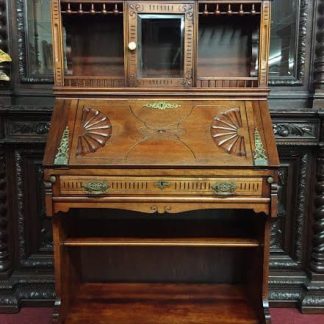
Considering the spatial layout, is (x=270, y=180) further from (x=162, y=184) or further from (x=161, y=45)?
(x=161, y=45)

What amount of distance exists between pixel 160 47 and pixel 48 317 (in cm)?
172

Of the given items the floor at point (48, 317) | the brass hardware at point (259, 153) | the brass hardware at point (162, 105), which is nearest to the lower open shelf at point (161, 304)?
the floor at point (48, 317)

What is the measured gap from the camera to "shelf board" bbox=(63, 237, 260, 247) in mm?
2016

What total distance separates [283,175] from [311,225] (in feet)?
1.17

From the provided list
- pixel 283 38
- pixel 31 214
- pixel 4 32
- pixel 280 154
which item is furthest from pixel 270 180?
pixel 4 32

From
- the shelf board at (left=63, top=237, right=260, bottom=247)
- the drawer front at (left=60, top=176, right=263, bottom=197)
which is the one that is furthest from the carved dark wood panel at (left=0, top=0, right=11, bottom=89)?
the shelf board at (left=63, top=237, right=260, bottom=247)

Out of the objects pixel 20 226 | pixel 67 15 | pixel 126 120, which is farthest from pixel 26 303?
pixel 67 15

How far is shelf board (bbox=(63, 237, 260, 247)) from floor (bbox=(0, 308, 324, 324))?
64 cm

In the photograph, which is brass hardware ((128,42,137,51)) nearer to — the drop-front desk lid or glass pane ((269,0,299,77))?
the drop-front desk lid

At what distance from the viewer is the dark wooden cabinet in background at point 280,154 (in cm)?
239

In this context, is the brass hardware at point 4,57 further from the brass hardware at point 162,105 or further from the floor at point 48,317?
the floor at point 48,317

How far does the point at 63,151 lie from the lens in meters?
1.93

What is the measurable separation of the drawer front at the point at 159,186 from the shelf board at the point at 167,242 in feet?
0.91

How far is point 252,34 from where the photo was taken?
2.32 metres
